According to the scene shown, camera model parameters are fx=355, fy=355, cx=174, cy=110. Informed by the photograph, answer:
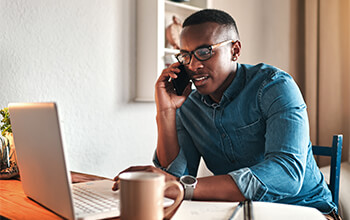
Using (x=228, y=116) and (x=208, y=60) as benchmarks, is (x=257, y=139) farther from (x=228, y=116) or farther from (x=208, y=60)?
(x=208, y=60)

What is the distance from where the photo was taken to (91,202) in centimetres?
77

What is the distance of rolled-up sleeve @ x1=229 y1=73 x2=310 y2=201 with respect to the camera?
90 centimetres

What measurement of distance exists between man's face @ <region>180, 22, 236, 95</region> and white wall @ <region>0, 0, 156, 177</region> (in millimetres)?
626

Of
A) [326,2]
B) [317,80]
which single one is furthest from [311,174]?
[326,2]

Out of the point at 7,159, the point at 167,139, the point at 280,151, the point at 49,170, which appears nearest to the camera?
the point at 49,170

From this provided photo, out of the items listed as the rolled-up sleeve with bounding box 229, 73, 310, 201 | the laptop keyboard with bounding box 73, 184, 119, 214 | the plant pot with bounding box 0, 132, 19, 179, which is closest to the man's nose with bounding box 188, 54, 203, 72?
the rolled-up sleeve with bounding box 229, 73, 310, 201

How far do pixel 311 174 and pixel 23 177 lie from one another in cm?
89

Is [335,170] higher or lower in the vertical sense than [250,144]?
lower

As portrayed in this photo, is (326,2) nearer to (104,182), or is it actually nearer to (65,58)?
(65,58)

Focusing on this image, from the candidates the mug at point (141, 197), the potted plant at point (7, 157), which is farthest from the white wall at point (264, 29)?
the mug at point (141, 197)

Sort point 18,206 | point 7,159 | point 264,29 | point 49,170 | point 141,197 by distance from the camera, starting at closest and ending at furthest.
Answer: point 141,197
point 49,170
point 18,206
point 7,159
point 264,29

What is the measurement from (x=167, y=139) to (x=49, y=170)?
655 millimetres

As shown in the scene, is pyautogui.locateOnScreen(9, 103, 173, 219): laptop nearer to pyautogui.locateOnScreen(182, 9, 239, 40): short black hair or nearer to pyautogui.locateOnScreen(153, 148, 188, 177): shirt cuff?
pyautogui.locateOnScreen(153, 148, 188, 177): shirt cuff

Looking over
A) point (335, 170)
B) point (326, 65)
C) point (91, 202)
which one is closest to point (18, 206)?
point (91, 202)
